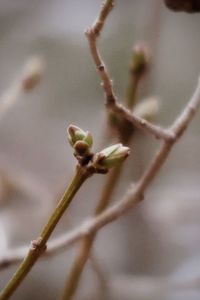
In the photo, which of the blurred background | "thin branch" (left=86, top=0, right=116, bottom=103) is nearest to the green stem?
"thin branch" (left=86, top=0, right=116, bottom=103)

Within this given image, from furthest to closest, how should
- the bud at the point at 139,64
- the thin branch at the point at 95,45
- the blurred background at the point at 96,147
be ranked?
the blurred background at the point at 96,147 → the bud at the point at 139,64 → the thin branch at the point at 95,45

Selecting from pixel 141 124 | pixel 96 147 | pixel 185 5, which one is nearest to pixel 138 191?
pixel 141 124

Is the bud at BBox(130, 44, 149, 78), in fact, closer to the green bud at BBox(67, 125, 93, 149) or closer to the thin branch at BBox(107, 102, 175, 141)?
the thin branch at BBox(107, 102, 175, 141)

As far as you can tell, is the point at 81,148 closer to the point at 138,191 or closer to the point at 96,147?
the point at 138,191

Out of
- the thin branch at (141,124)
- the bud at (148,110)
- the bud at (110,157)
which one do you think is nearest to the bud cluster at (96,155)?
the bud at (110,157)

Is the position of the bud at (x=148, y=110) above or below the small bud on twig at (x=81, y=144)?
below

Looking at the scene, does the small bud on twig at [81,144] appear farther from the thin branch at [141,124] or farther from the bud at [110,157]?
the thin branch at [141,124]

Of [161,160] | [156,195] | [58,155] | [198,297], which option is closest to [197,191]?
[156,195]

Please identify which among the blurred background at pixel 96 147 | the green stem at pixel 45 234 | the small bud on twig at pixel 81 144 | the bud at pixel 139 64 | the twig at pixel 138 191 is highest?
the small bud on twig at pixel 81 144
